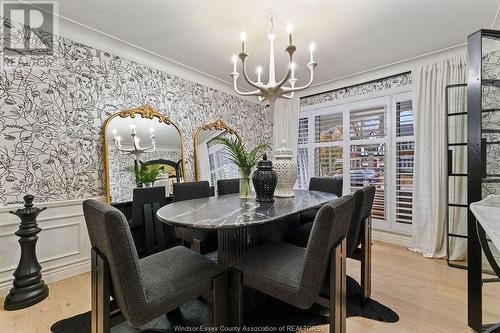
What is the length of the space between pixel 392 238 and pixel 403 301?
1.54 metres

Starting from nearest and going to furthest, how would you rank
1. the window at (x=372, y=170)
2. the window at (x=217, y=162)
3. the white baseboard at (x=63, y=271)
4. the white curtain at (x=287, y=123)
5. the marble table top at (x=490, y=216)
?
the marble table top at (x=490, y=216)
the white baseboard at (x=63, y=271)
the window at (x=372, y=170)
the window at (x=217, y=162)
the white curtain at (x=287, y=123)

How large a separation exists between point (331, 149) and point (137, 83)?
3.02 m

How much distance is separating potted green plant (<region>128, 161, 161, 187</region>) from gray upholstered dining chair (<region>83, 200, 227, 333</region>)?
5.42ft

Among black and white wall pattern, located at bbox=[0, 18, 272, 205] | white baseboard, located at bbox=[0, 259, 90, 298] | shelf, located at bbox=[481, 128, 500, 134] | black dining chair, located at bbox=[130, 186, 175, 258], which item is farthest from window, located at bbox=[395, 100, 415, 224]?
white baseboard, located at bbox=[0, 259, 90, 298]

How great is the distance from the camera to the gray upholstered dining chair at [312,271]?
1051mm

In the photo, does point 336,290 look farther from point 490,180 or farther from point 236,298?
point 490,180

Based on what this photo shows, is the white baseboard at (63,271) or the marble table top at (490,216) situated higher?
the marble table top at (490,216)

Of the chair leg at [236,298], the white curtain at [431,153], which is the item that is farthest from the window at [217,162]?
the white curtain at [431,153]

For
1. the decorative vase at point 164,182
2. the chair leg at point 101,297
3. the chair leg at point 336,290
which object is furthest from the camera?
the decorative vase at point 164,182

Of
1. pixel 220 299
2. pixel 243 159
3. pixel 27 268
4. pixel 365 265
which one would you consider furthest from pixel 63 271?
pixel 365 265

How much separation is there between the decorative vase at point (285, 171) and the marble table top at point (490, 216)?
1188 mm

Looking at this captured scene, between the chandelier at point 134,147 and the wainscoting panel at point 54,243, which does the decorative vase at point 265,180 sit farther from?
the wainscoting panel at point 54,243

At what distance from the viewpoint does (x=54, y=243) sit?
218cm

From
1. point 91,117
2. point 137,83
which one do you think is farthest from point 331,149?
point 91,117
